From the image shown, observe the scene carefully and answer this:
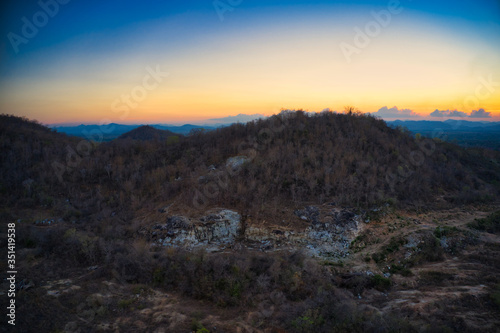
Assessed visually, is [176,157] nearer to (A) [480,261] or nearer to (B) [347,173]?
(B) [347,173]

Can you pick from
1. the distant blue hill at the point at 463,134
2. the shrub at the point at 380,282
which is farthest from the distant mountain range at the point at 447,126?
the shrub at the point at 380,282

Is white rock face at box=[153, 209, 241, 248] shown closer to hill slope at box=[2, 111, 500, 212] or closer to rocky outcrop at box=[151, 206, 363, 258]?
rocky outcrop at box=[151, 206, 363, 258]

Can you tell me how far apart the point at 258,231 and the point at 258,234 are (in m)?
0.12

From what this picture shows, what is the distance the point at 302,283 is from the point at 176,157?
11.8 meters

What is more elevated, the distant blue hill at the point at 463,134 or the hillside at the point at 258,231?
the distant blue hill at the point at 463,134

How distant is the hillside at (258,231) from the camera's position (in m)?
5.18

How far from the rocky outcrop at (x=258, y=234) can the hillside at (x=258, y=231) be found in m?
0.05

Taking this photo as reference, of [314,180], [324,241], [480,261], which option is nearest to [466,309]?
[480,261]

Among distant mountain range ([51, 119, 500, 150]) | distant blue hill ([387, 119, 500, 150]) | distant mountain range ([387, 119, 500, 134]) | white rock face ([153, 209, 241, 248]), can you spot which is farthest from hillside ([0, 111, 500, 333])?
distant mountain range ([387, 119, 500, 134])

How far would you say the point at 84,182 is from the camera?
13.4 meters

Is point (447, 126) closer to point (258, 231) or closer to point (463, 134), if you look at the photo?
point (463, 134)

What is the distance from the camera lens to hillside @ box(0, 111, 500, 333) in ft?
17.0

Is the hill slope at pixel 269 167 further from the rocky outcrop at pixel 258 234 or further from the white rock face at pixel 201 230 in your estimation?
the rocky outcrop at pixel 258 234

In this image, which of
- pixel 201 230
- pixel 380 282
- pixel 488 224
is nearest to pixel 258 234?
pixel 201 230
